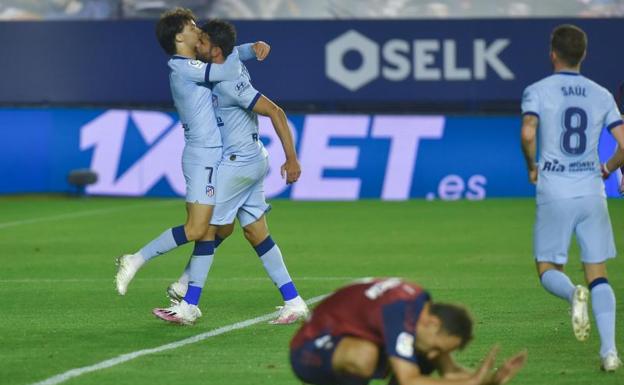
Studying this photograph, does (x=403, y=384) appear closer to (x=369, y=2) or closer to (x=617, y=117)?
(x=617, y=117)

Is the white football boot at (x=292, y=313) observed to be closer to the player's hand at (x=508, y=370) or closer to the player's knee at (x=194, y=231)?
the player's knee at (x=194, y=231)

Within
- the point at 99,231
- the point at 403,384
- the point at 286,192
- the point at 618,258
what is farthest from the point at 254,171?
the point at 286,192

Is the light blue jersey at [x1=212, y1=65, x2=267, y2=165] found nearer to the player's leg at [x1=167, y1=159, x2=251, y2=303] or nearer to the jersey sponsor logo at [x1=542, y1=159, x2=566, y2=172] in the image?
the player's leg at [x1=167, y1=159, x2=251, y2=303]

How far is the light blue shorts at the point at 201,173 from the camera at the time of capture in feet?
32.3

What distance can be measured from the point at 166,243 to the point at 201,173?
0.52 meters

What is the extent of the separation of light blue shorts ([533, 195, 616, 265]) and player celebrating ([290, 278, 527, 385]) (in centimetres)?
173

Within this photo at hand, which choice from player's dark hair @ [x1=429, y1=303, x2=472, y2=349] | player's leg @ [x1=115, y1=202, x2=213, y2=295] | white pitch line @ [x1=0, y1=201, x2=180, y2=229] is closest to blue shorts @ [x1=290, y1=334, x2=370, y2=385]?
player's dark hair @ [x1=429, y1=303, x2=472, y2=349]

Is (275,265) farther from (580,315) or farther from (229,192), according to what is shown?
(580,315)

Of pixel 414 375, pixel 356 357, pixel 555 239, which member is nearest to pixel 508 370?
pixel 414 375

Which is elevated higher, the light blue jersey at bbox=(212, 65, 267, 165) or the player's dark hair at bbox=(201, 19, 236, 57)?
the player's dark hair at bbox=(201, 19, 236, 57)

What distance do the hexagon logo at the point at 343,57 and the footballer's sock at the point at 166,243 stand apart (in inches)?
503

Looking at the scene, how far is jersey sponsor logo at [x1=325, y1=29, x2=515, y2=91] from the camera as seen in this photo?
22.3 metres

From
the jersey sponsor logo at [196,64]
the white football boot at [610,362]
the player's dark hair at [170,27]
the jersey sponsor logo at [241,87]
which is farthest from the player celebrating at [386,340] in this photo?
the player's dark hair at [170,27]

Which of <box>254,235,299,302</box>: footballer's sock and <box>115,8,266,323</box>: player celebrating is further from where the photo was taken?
<box>254,235,299,302</box>: footballer's sock
